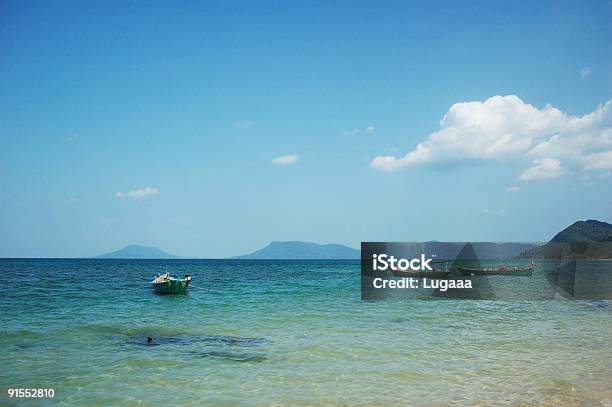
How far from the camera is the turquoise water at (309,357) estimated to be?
1255 cm

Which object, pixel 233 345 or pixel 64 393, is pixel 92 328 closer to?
pixel 233 345

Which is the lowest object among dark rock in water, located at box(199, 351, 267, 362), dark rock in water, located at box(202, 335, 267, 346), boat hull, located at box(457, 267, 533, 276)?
boat hull, located at box(457, 267, 533, 276)

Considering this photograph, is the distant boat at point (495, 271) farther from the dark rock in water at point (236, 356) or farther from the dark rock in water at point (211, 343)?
the dark rock in water at point (236, 356)

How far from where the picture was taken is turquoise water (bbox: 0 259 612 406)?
12.6 m

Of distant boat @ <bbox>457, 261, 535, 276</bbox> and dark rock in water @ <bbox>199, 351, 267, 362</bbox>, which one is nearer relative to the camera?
dark rock in water @ <bbox>199, 351, 267, 362</bbox>

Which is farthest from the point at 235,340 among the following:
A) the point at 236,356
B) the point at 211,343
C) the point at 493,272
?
the point at 493,272

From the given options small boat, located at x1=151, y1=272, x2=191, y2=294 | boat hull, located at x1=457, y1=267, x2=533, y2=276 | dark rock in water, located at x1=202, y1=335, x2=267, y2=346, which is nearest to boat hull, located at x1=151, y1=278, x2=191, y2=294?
small boat, located at x1=151, y1=272, x2=191, y2=294

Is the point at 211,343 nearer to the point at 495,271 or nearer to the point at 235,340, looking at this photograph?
the point at 235,340

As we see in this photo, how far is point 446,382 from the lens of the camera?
44.4 feet

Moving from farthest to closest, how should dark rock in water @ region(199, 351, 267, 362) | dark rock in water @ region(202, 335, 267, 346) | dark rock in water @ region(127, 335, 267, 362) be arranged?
dark rock in water @ region(202, 335, 267, 346) → dark rock in water @ region(127, 335, 267, 362) → dark rock in water @ region(199, 351, 267, 362)

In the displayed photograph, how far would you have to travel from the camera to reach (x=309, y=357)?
16.7m

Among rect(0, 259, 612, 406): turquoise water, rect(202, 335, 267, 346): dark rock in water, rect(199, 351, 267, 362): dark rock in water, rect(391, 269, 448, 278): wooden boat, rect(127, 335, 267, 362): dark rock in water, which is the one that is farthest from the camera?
rect(391, 269, 448, 278): wooden boat

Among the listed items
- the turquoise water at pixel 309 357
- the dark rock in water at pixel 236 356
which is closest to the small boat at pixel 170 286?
the turquoise water at pixel 309 357

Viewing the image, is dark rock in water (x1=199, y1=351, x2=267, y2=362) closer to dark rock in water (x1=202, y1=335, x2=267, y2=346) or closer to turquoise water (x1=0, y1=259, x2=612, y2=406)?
turquoise water (x1=0, y1=259, x2=612, y2=406)
